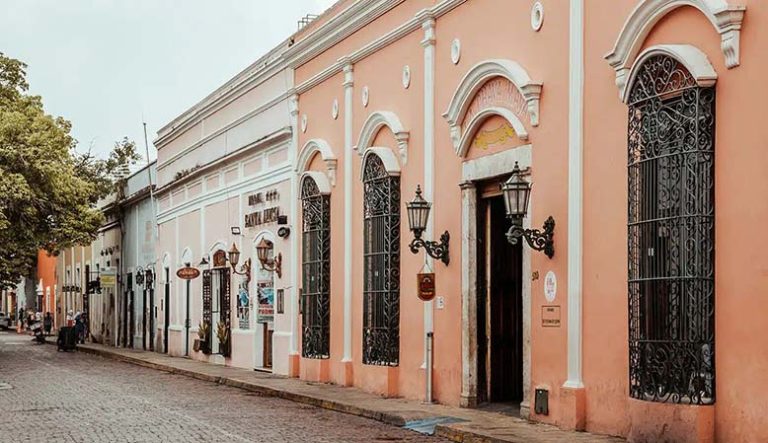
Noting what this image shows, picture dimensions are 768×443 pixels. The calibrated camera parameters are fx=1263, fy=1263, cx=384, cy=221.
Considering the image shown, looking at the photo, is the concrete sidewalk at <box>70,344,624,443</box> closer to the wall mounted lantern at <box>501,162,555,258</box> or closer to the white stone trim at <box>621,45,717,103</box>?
the wall mounted lantern at <box>501,162,555,258</box>

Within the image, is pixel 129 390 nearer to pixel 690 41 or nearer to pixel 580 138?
pixel 580 138

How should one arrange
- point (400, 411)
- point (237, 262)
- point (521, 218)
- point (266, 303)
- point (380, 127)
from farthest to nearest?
point (237, 262), point (266, 303), point (380, 127), point (400, 411), point (521, 218)

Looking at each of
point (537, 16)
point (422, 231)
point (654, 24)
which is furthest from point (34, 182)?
point (654, 24)

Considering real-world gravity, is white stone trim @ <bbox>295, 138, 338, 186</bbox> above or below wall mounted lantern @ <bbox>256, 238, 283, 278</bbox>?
above

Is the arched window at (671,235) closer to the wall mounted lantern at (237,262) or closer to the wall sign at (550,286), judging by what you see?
the wall sign at (550,286)

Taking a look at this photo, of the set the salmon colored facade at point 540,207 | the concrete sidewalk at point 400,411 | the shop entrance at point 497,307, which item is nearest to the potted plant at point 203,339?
the concrete sidewalk at point 400,411

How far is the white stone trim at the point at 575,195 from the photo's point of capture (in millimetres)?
13859

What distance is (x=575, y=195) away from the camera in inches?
549

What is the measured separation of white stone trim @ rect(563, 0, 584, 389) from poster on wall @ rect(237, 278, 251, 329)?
14.6 meters

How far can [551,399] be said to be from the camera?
47.1ft

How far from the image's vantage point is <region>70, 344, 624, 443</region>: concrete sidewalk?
43.5 ft

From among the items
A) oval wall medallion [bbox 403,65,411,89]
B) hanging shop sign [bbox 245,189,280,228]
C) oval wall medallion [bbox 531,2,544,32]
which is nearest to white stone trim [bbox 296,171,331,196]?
hanging shop sign [bbox 245,189,280,228]

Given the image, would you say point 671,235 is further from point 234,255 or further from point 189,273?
point 189,273

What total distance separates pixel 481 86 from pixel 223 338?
47.4 feet
